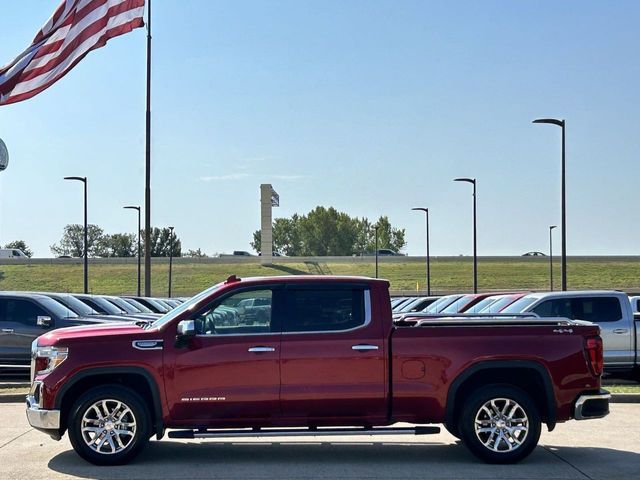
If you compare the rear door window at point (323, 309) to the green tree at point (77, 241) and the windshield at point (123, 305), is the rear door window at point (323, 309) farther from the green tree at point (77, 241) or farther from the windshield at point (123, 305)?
the green tree at point (77, 241)

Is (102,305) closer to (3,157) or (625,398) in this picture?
(3,157)

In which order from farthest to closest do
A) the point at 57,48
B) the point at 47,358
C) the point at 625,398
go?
the point at 57,48, the point at 625,398, the point at 47,358

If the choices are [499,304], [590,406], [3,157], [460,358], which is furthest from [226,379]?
[3,157]

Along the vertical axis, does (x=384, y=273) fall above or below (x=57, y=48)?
below

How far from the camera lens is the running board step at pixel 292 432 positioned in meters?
8.40

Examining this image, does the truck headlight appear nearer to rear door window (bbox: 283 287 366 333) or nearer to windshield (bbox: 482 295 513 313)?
rear door window (bbox: 283 287 366 333)

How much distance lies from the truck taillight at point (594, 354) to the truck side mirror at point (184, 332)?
159 inches

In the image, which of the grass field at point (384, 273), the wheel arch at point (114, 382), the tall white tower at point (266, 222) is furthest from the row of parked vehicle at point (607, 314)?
the tall white tower at point (266, 222)

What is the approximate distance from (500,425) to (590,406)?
3.09ft

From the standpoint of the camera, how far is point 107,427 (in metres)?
8.52

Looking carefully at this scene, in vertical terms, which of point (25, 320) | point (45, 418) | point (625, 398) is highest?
point (25, 320)

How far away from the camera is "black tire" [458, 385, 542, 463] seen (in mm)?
8633

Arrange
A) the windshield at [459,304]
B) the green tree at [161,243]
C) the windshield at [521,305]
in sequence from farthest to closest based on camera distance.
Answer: the green tree at [161,243] → the windshield at [459,304] → the windshield at [521,305]

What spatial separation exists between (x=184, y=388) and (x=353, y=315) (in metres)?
1.85
